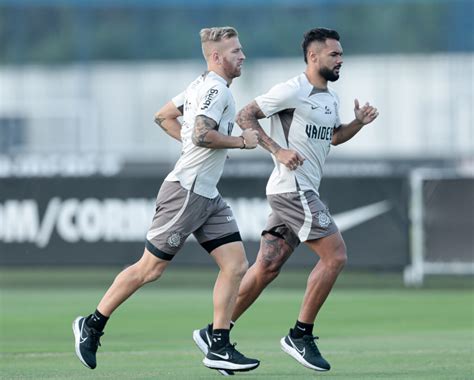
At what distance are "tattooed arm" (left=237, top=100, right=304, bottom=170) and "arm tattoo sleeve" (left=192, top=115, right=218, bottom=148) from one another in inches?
22.9

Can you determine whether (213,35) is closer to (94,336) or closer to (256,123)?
(256,123)

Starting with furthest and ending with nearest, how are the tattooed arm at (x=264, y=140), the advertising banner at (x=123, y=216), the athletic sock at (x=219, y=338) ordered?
1. the advertising banner at (x=123, y=216)
2. the tattooed arm at (x=264, y=140)
3. the athletic sock at (x=219, y=338)

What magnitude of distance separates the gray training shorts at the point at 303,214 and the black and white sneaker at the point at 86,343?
176cm

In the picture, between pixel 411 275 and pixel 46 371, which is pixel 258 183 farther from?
pixel 46 371

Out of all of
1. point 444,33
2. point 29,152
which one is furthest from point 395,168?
point 29,152

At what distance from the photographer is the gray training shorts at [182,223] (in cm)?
1027

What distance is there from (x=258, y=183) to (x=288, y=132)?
27.5 ft

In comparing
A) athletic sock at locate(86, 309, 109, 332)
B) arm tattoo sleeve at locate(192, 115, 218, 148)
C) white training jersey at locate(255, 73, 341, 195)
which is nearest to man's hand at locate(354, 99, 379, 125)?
white training jersey at locate(255, 73, 341, 195)

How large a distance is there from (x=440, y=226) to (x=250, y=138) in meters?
9.47

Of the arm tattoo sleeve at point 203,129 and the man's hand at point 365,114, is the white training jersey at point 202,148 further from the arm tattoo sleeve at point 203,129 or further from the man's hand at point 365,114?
the man's hand at point 365,114

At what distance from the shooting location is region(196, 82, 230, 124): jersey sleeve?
33.1ft

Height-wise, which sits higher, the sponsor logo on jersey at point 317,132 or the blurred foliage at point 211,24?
the blurred foliage at point 211,24

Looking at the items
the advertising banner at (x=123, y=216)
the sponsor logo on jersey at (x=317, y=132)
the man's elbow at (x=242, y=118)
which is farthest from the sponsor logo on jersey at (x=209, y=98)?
the advertising banner at (x=123, y=216)

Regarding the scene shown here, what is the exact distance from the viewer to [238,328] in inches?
570
